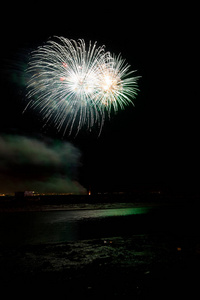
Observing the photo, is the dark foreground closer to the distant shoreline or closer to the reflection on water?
the reflection on water

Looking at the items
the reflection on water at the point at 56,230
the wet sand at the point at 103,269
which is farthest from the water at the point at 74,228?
the wet sand at the point at 103,269

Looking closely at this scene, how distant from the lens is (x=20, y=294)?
334cm

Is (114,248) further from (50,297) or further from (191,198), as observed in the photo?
(191,198)

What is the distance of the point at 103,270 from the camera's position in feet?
13.9

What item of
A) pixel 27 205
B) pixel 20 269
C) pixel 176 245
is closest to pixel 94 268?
pixel 20 269

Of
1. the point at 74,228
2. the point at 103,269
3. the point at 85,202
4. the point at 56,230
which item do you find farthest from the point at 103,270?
the point at 85,202

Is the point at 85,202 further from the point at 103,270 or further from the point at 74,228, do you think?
the point at 103,270

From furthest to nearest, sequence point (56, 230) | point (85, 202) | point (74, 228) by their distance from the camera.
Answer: point (85, 202) < point (74, 228) < point (56, 230)

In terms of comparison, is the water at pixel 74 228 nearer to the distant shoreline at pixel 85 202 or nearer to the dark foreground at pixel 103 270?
the dark foreground at pixel 103 270

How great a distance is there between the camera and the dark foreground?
334 centimetres

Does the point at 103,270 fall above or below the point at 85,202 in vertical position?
above

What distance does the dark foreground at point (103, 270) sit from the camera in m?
3.34

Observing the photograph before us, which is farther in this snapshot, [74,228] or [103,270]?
[74,228]

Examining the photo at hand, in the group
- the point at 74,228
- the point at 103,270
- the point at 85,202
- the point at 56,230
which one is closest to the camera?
the point at 103,270
